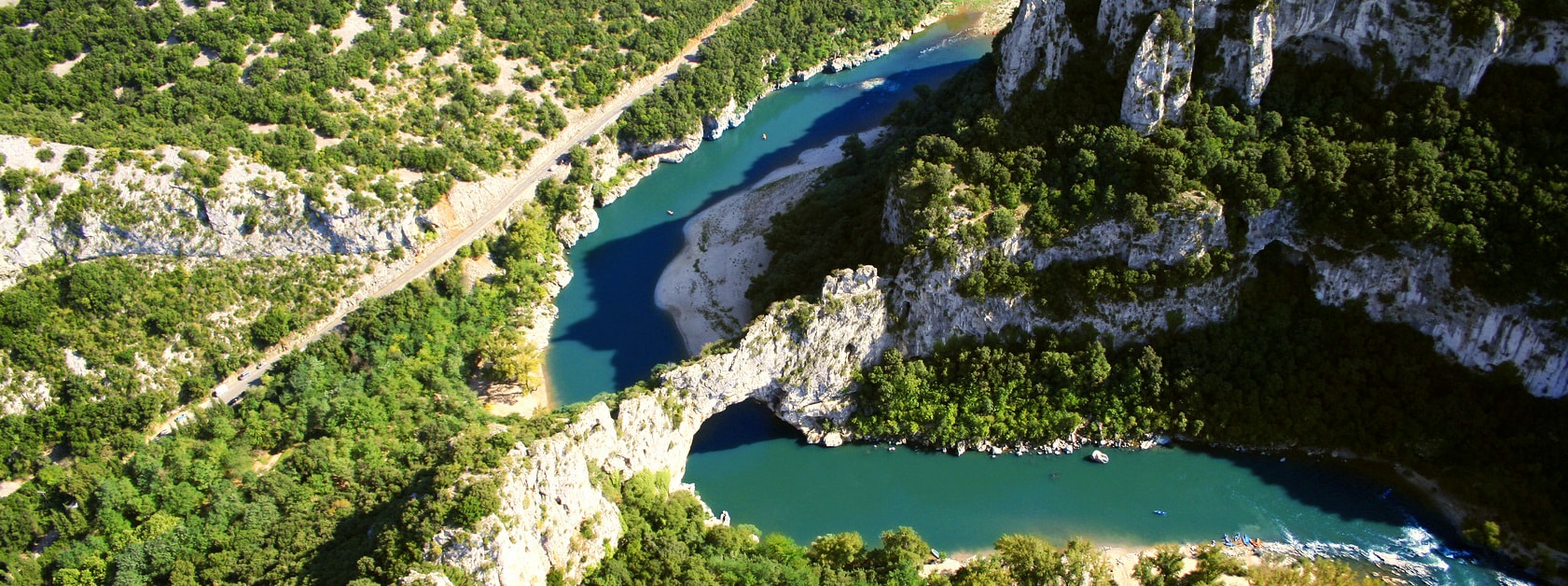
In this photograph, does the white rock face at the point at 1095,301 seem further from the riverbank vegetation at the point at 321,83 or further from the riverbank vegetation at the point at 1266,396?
the riverbank vegetation at the point at 321,83

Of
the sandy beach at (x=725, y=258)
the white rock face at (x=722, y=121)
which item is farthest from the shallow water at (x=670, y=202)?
the sandy beach at (x=725, y=258)

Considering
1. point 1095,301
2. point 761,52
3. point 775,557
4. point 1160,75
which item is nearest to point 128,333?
point 775,557

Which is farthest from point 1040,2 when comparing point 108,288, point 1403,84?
point 108,288

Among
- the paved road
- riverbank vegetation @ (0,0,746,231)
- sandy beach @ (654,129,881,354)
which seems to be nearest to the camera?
the paved road

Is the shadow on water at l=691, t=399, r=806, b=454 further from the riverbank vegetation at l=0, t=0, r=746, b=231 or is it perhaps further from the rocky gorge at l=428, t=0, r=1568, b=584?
the riverbank vegetation at l=0, t=0, r=746, b=231

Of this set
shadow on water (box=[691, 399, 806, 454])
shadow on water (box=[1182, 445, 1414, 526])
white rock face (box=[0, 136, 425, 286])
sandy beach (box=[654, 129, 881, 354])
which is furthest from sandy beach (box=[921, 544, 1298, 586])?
white rock face (box=[0, 136, 425, 286])

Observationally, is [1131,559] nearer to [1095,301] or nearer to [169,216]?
[1095,301]
